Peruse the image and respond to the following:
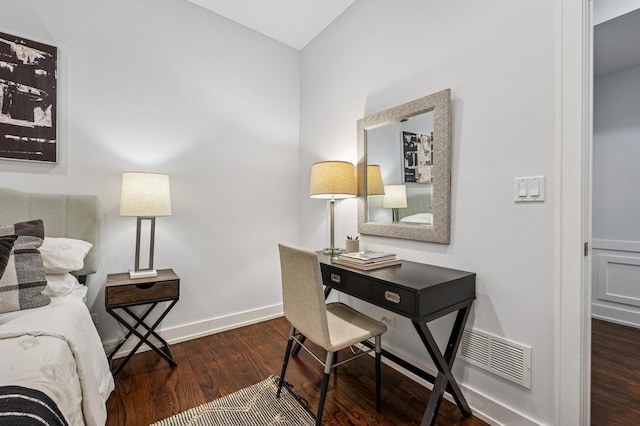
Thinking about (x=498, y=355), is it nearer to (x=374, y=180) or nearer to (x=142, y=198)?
(x=374, y=180)

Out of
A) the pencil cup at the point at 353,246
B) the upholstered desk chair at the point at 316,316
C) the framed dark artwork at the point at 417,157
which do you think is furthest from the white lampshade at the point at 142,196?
the framed dark artwork at the point at 417,157

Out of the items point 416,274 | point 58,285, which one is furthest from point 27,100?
point 416,274

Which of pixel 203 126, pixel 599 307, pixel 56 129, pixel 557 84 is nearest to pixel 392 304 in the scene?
pixel 557 84

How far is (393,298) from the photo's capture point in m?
1.43

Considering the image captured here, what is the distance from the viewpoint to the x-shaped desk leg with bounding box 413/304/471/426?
54.6 inches

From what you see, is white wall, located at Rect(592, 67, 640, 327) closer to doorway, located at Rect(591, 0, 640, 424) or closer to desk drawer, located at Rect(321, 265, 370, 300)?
doorway, located at Rect(591, 0, 640, 424)

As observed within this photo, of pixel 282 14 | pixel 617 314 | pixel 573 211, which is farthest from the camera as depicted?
pixel 617 314

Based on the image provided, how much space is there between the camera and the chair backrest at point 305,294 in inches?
56.8

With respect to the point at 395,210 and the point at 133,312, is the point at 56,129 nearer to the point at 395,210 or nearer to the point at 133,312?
the point at 133,312

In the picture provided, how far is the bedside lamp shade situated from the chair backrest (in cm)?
92

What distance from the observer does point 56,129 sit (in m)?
1.97

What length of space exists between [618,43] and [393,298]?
311 centimetres

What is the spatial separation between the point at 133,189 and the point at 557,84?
2.47 meters

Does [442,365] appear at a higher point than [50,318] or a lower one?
lower
